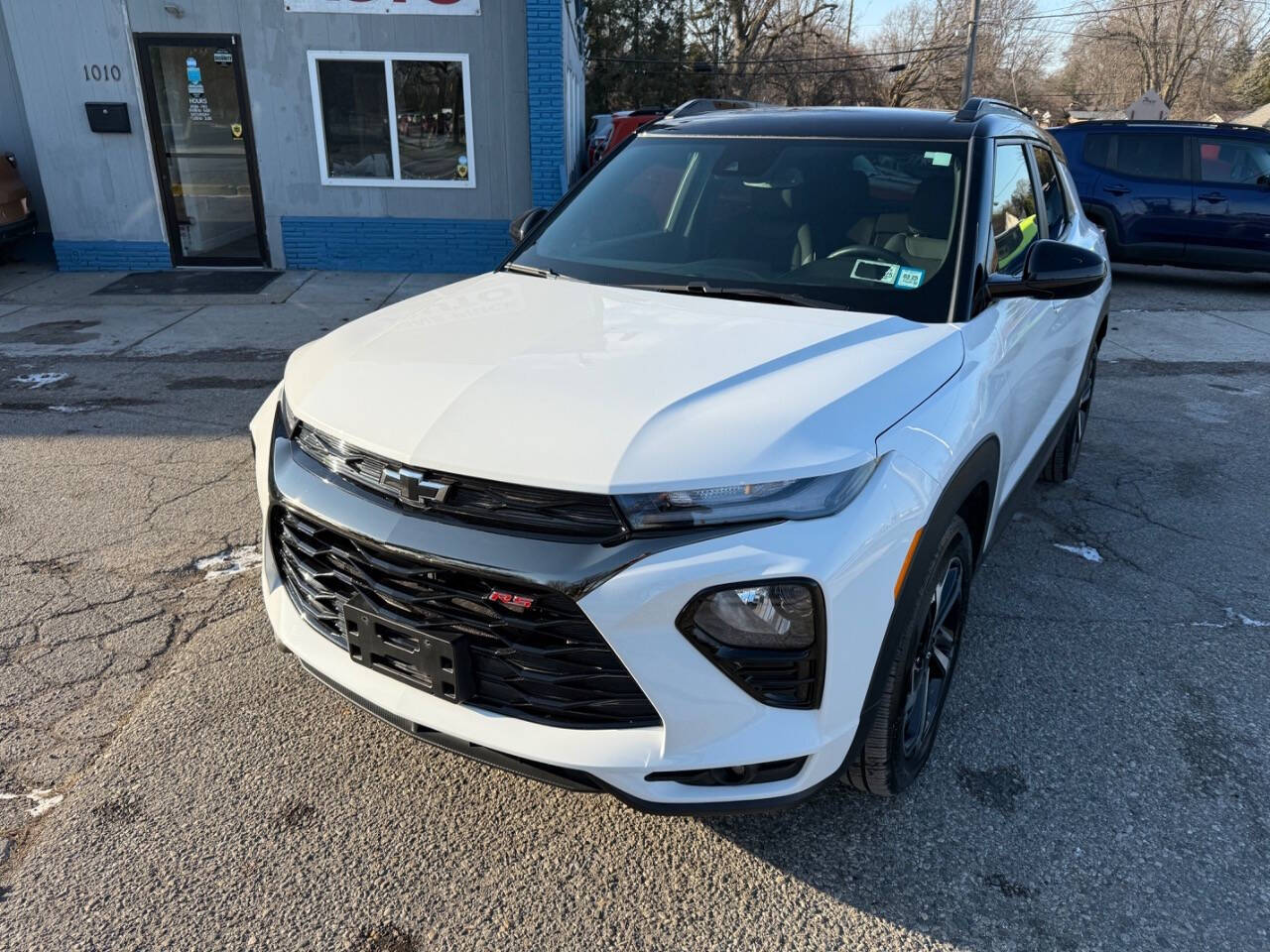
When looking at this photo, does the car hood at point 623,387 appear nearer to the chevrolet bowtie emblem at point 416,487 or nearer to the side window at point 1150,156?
the chevrolet bowtie emblem at point 416,487

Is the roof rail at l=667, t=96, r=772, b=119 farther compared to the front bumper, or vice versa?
the roof rail at l=667, t=96, r=772, b=119

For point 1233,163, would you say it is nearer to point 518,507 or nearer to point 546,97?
point 546,97

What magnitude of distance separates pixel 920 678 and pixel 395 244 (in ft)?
31.3

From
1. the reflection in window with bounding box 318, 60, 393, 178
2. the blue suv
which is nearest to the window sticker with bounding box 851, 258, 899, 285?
the reflection in window with bounding box 318, 60, 393, 178

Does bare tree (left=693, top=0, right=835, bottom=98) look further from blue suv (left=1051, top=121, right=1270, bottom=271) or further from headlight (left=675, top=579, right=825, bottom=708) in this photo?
headlight (left=675, top=579, right=825, bottom=708)

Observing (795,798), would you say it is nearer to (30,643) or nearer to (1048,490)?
(30,643)

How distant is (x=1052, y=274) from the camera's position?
2.92 metres

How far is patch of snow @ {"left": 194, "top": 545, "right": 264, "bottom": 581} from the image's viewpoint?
12.8ft

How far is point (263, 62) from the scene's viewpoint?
10.2 meters

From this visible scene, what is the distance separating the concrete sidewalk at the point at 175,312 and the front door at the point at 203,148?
894 mm

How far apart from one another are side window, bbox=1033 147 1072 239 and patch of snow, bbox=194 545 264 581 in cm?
369

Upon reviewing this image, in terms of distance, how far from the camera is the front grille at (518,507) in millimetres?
2020

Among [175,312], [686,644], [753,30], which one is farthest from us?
[753,30]

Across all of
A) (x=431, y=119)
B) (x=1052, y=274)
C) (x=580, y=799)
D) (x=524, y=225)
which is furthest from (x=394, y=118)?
(x=580, y=799)
